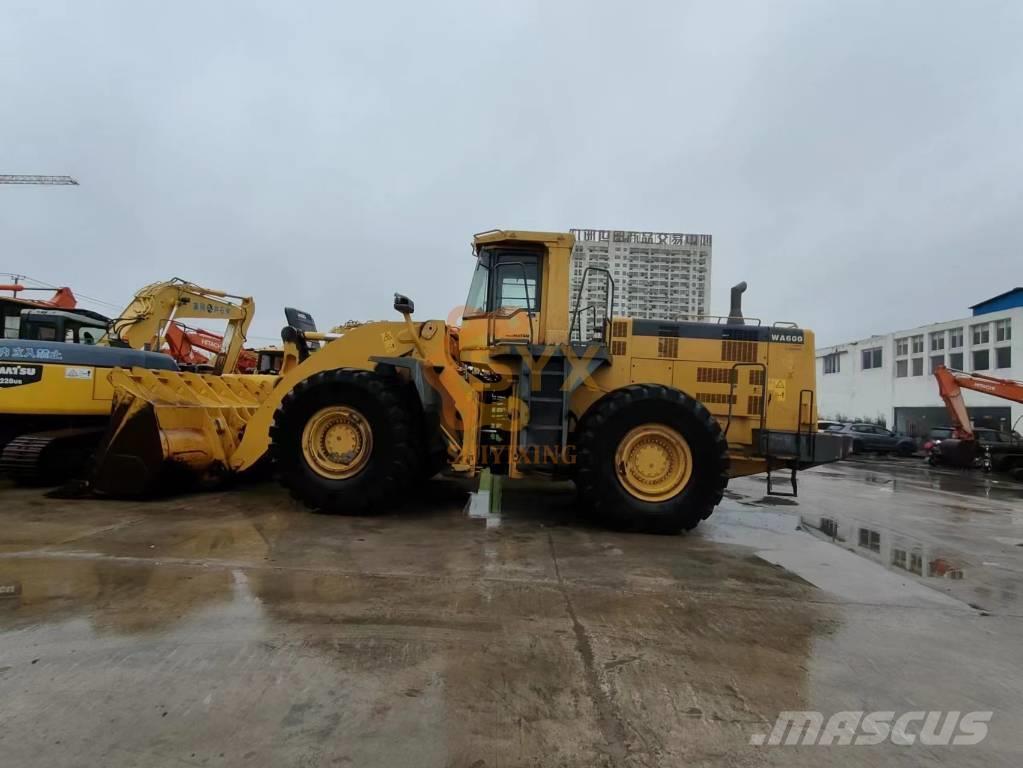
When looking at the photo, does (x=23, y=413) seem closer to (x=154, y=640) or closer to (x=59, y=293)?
(x=154, y=640)

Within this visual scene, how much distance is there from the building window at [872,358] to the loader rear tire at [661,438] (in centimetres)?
3465

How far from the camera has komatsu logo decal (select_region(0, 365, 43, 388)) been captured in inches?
283

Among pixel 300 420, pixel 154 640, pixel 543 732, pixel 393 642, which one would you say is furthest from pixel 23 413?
pixel 543 732

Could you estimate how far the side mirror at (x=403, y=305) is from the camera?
6285 mm

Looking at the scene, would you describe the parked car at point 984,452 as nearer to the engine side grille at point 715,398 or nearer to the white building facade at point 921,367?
the white building facade at point 921,367

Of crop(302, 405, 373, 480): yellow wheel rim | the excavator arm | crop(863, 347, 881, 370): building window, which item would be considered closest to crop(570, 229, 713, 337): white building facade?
crop(302, 405, 373, 480): yellow wheel rim

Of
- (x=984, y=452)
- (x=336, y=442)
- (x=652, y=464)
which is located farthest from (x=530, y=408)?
(x=984, y=452)

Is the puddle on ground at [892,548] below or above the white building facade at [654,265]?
below

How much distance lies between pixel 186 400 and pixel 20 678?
507 cm

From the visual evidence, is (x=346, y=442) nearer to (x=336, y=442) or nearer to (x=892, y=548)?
(x=336, y=442)

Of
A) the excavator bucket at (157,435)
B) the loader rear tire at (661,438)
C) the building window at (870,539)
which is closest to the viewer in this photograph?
the loader rear tire at (661,438)

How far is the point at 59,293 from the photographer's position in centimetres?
1405

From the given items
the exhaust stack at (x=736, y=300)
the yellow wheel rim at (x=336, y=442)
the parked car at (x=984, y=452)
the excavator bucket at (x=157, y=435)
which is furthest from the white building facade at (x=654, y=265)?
the parked car at (x=984, y=452)

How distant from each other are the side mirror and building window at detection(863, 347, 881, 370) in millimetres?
36037
